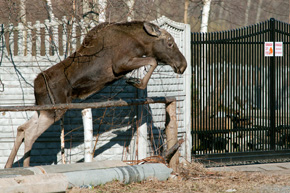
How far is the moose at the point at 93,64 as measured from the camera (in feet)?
27.8

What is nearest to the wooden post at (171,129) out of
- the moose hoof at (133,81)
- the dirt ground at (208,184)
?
the dirt ground at (208,184)

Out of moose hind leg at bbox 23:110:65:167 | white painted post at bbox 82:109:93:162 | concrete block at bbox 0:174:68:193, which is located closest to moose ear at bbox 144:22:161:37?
white painted post at bbox 82:109:93:162

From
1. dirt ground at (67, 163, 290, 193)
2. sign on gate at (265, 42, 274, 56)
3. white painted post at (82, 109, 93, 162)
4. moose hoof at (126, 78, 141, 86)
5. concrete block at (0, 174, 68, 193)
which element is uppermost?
sign on gate at (265, 42, 274, 56)

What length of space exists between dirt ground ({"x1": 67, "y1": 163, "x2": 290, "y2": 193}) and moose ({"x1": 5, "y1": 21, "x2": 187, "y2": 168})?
1.99m

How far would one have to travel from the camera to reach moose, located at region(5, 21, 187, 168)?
8.48 metres

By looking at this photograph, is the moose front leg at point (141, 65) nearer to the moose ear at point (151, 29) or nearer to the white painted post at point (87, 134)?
the moose ear at point (151, 29)

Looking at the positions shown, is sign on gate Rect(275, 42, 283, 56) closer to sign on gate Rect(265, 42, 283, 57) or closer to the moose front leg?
sign on gate Rect(265, 42, 283, 57)

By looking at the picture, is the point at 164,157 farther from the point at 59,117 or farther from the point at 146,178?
the point at 59,117

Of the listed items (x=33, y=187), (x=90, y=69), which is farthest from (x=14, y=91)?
(x=33, y=187)

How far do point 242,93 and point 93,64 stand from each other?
13.8 feet

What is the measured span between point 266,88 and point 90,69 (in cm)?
489

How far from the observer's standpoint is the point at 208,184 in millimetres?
7914

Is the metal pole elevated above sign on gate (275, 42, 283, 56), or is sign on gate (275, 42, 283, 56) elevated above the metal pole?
sign on gate (275, 42, 283, 56)

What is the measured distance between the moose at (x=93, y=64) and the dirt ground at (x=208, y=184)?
1.99 metres
